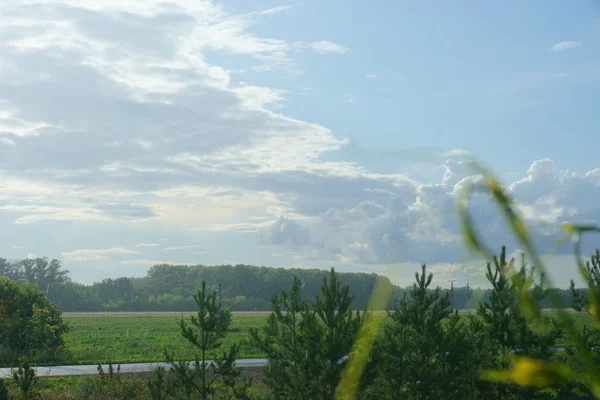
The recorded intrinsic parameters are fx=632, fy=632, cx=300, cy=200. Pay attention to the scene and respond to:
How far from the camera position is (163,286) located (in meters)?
123

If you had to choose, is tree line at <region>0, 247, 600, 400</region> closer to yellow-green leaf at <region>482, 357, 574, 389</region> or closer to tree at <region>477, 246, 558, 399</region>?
tree at <region>477, 246, 558, 399</region>

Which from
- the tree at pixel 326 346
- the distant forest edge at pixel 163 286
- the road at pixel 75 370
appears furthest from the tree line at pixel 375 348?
the distant forest edge at pixel 163 286

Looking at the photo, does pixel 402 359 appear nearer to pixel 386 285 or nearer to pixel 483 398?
pixel 483 398

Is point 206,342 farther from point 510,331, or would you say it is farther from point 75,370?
point 75,370

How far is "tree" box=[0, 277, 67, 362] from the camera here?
33.5 metres

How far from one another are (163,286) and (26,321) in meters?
90.5

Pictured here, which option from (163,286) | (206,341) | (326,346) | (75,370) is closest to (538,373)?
(326,346)

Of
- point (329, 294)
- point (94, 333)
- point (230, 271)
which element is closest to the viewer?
point (329, 294)

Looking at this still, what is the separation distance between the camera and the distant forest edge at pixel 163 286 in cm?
10988

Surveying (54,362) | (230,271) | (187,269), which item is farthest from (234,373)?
(187,269)

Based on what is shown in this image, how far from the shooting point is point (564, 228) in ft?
3.35

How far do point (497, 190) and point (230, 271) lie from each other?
11873 cm

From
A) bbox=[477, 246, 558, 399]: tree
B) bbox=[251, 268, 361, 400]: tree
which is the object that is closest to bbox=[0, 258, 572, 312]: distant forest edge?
bbox=[477, 246, 558, 399]: tree

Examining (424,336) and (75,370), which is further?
(75,370)
